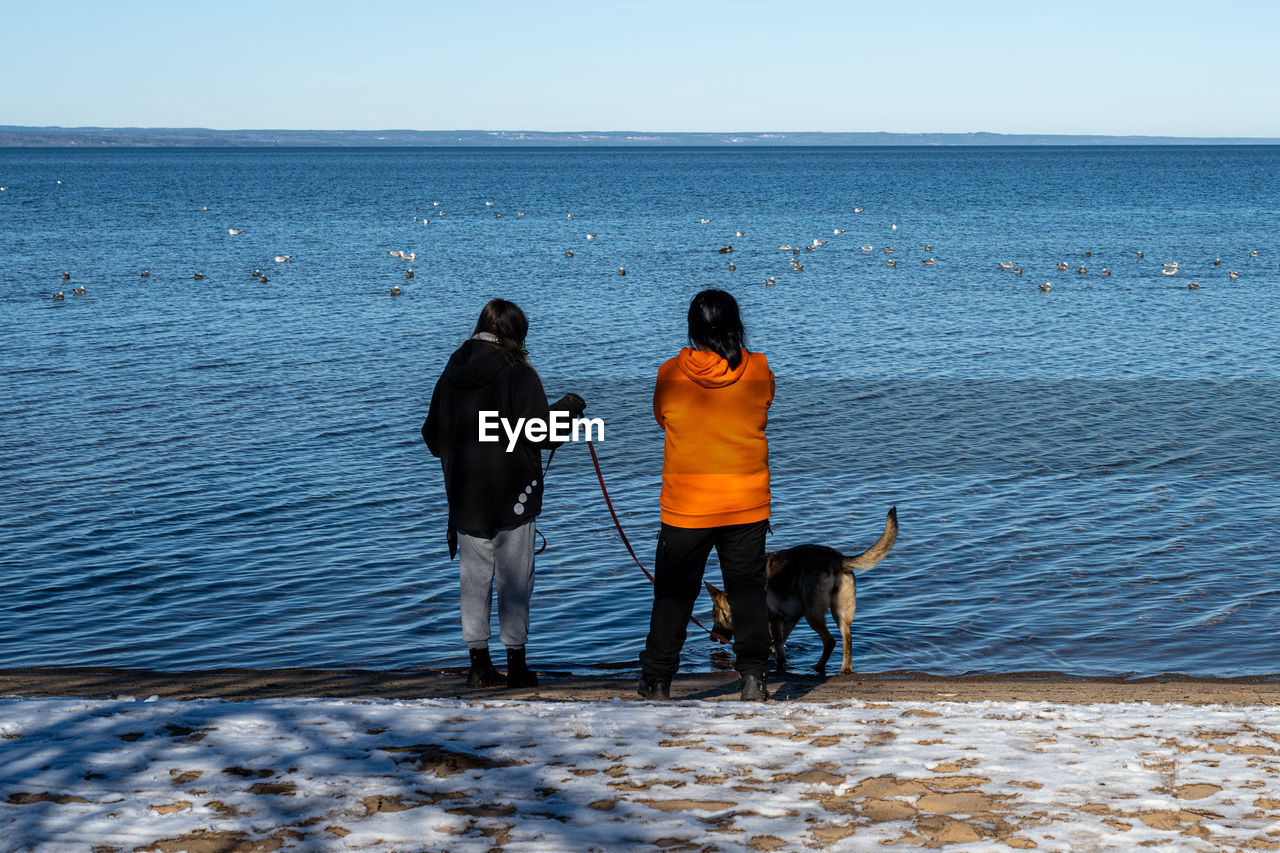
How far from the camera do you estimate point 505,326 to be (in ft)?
23.1

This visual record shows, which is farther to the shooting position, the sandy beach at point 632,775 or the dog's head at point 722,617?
the dog's head at point 722,617

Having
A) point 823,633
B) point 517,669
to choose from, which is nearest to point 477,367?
point 517,669

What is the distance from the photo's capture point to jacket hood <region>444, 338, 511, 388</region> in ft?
22.8

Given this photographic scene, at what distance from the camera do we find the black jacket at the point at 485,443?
697 centimetres

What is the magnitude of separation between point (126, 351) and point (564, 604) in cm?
1999

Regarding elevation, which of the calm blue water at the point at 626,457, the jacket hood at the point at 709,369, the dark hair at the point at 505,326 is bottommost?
the calm blue water at the point at 626,457

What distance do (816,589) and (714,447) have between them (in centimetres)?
308

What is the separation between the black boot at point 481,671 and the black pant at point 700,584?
3.82 feet

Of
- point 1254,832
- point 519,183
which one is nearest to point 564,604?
point 1254,832

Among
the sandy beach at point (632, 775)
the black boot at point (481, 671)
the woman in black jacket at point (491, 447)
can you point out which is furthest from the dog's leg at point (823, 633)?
the woman in black jacket at point (491, 447)

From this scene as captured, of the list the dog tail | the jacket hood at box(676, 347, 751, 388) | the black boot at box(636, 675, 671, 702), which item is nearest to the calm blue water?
the dog tail

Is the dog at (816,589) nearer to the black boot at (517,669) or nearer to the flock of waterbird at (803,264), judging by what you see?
the black boot at (517,669)

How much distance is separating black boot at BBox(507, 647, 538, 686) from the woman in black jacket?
1.68 feet

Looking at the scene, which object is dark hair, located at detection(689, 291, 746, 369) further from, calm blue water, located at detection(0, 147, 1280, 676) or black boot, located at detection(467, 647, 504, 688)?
calm blue water, located at detection(0, 147, 1280, 676)
